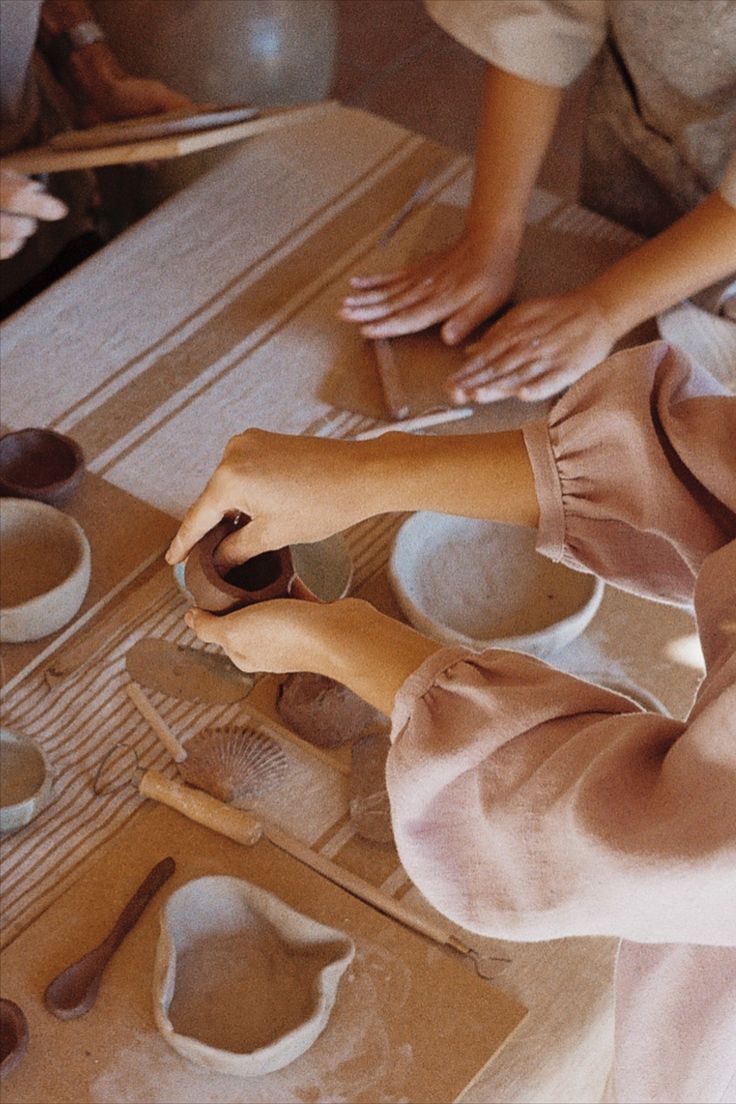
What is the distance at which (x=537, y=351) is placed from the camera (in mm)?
1442

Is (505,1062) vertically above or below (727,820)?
below

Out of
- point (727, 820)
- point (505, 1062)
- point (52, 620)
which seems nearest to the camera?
point (727, 820)

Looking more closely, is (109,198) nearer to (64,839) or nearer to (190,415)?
(190,415)

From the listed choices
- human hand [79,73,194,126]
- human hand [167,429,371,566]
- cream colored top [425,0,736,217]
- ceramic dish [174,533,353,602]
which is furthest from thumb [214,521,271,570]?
human hand [79,73,194,126]

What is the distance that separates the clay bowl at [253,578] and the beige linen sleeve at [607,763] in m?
0.23

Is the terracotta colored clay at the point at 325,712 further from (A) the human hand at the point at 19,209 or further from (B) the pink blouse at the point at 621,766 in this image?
(A) the human hand at the point at 19,209

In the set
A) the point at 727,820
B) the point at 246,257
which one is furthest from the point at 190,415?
the point at 727,820

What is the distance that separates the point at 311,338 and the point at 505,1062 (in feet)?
2.91

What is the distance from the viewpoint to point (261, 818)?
1.10 m

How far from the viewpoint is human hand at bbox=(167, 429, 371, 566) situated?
101 centimetres

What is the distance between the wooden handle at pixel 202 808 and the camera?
106cm

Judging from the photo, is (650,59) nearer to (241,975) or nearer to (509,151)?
(509,151)

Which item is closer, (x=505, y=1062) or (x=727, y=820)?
(x=727, y=820)

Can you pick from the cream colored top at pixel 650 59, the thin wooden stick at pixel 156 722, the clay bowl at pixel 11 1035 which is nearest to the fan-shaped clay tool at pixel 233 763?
the thin wooden stick at pixel 156 722
